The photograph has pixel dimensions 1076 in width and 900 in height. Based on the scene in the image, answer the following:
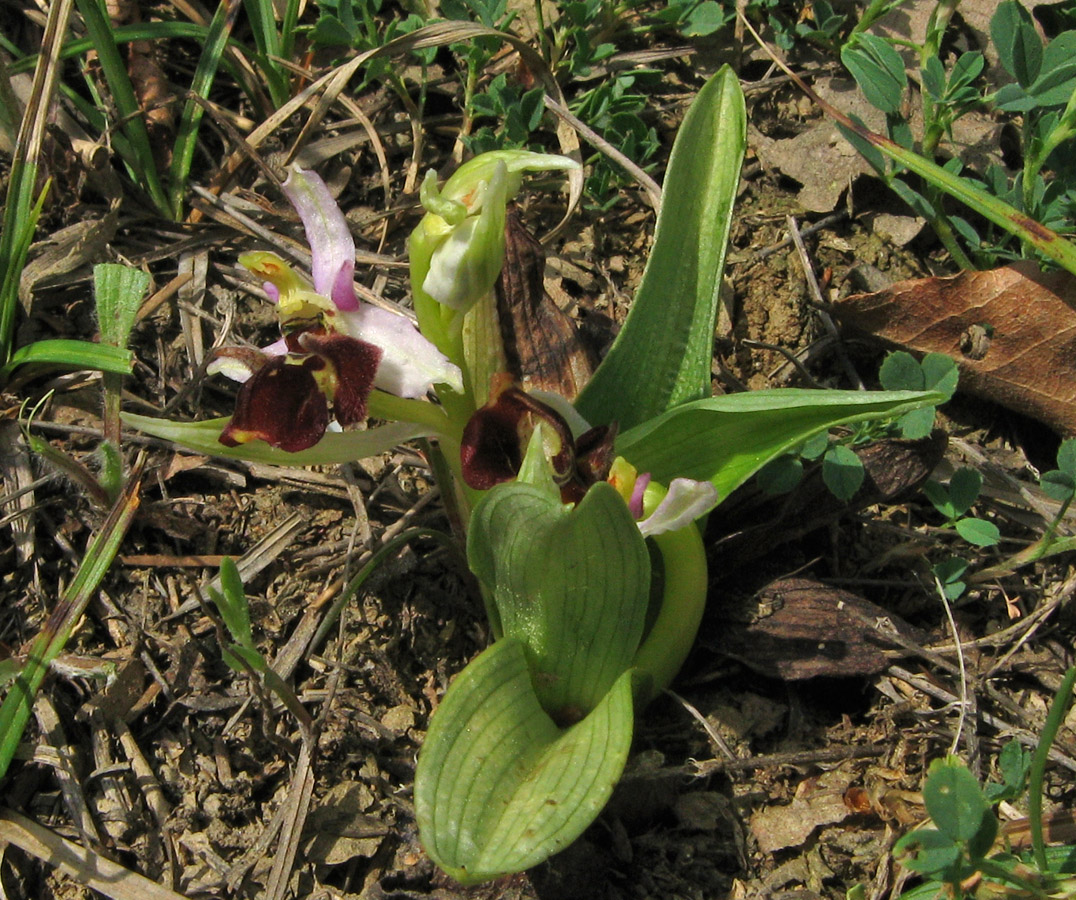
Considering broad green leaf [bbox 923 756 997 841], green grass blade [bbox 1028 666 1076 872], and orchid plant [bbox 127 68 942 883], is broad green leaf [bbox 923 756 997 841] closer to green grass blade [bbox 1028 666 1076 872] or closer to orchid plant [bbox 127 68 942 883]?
green grass blade [bbox 1028 666 1076 872]

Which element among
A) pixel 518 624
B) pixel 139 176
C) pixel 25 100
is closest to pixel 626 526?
pixel 518 624

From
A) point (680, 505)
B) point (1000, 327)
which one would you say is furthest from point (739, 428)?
point (1000, 327)

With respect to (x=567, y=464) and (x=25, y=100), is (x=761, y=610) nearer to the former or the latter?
(x=567, y=464)

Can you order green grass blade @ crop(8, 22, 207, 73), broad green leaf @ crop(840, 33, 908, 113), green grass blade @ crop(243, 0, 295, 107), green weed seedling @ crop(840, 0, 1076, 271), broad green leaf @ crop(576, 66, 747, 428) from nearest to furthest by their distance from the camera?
broad green leaf @ crop(576, 66, 747, 428), green weed seedling @ crop(840, 0, 1076, 271), broad green leaf @ crop(840, 33, 908, 113), green grass blade @ crop(8, 22, 207, 73), green grass blade @ crop(243, 0, 295, 107)

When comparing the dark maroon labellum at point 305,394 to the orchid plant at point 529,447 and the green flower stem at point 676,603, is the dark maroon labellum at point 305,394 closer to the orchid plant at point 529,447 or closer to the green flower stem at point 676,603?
the orchid plant at point 529,447

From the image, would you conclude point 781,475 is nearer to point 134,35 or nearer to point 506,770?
point 506,770

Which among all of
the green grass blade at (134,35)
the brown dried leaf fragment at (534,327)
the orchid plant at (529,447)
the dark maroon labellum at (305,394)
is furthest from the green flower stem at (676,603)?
the green grass blade at (134,35)

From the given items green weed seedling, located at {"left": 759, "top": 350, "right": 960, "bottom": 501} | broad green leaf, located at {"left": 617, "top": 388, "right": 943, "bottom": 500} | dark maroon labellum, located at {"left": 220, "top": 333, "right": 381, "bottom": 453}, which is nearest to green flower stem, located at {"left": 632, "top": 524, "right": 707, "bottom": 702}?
broad green leaf, located at {"left": 617, "top": 388, "right": 943, "bottom": 500}
